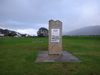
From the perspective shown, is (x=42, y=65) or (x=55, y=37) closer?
(x=42, y=65)

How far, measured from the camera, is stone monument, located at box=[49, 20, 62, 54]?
855cm

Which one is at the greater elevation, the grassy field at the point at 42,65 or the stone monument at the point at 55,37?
the stone monument at the point at 55,37

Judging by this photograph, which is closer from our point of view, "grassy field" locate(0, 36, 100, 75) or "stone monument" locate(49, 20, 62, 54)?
"grassy field" locate(0, 36, 100, 75)

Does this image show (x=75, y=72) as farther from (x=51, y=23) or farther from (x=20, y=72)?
(x=51, y=23)

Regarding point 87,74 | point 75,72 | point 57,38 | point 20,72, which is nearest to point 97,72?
point 87,74

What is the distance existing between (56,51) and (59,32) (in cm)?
161

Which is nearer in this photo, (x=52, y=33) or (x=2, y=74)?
(x=2, y=74)

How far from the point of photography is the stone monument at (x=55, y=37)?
8555 mm

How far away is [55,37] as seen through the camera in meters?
8.64

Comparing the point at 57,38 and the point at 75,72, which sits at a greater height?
the point at 57,38

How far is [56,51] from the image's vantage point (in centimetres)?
858

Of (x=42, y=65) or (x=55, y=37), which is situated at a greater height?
(x=55, y=37)

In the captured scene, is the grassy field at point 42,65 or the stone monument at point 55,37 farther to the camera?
the stone monument at point 55,37

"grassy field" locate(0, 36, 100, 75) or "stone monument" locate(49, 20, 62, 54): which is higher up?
"stone monument" locate(49, 20, 62, 54)
